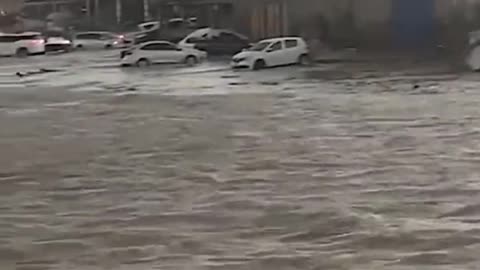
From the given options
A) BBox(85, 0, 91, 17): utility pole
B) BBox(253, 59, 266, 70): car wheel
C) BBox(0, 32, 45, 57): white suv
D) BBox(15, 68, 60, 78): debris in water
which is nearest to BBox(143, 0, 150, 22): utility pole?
BBox(85, 0, 91, 17): utility pole

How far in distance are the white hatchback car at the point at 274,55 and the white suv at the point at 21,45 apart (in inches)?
544

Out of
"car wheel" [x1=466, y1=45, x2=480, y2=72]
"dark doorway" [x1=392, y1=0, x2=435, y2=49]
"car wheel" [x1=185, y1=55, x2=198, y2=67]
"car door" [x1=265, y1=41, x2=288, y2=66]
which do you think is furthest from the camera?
"dark doorway" [x1=392, y1=0, x2=435, y2=49]

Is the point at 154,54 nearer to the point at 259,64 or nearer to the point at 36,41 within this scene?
the point at 259,64

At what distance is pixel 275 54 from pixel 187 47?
4.76m

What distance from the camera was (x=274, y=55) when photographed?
101ft

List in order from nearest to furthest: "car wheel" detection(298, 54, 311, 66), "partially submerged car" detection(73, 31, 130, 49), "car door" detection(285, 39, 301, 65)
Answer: "car door" detection(285, 39, 301, 65) → "car wheel" detection(298, 54, 311, 66) → "partially submerged car" detection(73, 31, 130, 49)

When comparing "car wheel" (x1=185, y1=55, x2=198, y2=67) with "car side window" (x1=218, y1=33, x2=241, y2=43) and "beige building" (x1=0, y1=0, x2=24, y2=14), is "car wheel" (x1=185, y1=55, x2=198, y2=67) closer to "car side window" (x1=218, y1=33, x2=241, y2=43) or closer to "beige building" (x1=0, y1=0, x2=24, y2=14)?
"car side window" (x1=218, y1=33, x2=241, y2=43)

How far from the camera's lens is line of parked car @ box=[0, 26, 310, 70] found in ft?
101

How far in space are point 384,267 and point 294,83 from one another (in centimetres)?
1696

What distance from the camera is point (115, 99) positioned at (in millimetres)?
20406

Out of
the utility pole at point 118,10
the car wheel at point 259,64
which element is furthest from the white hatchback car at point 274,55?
the utility pole at point 118,10

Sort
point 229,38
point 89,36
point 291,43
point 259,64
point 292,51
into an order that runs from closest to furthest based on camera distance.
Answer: point 259,64
point 292,51
point 291,43
point 229,38
point 89,36

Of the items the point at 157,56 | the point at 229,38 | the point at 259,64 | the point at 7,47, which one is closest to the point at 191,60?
the point at 157,56

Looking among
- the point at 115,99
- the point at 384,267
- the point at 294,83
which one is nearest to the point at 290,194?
the point at 384,267
